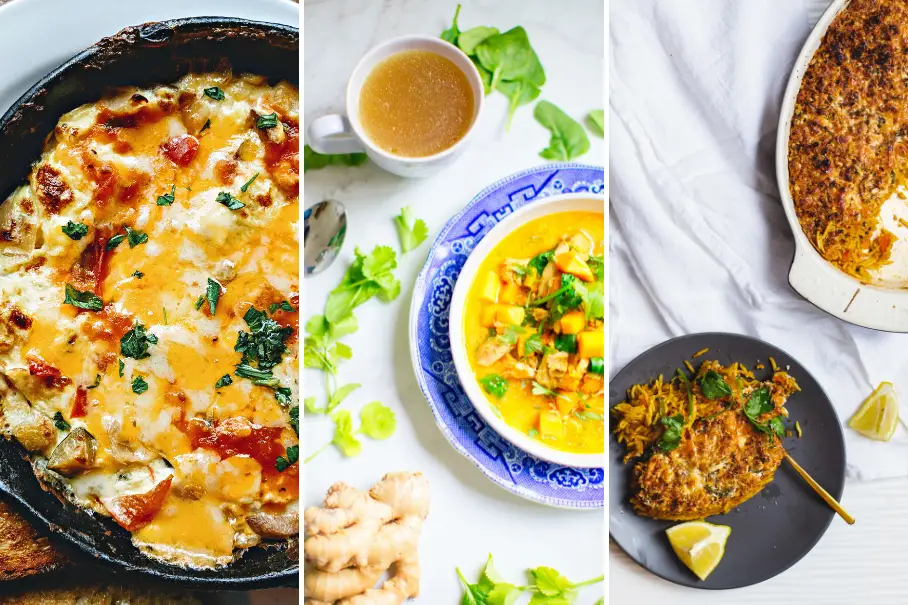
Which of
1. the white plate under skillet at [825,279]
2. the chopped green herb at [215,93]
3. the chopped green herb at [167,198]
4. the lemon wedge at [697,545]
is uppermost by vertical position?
the chopped green herb at [215,93]

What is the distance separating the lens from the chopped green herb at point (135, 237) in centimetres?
96

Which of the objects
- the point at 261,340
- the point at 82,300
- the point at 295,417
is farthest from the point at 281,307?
the point at 82,300

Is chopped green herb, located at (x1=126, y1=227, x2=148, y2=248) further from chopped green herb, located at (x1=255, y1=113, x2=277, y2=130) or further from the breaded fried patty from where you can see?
the breaded fried patty

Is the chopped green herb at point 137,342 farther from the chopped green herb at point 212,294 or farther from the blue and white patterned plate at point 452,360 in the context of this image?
the blue and white patterned plate at point 452,360

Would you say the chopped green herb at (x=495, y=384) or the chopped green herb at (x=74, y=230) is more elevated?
the chopped green herb at (x=74, y=230)

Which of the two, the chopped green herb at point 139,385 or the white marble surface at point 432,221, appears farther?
the white marble surface at point 432,221

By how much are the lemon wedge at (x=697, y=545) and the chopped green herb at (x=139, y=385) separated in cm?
97

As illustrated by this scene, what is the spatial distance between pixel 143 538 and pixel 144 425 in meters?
0.16

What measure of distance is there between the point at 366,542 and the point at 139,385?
0.57m

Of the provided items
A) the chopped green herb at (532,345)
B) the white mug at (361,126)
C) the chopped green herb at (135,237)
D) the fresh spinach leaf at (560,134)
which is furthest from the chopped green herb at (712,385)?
the chopped green herb at (135,237)

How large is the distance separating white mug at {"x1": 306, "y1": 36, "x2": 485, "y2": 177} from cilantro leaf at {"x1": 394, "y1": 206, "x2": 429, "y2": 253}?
0.45 feet

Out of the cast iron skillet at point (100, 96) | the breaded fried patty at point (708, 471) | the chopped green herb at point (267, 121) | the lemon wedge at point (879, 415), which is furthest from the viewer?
the lemon wedge at point (879, 415)

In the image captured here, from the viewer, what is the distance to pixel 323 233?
145 centimetres

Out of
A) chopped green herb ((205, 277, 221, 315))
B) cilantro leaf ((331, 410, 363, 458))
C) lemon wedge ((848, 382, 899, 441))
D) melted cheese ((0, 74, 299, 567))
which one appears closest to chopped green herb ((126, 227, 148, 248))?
melted cheese ((0, 74, 299, 567))
